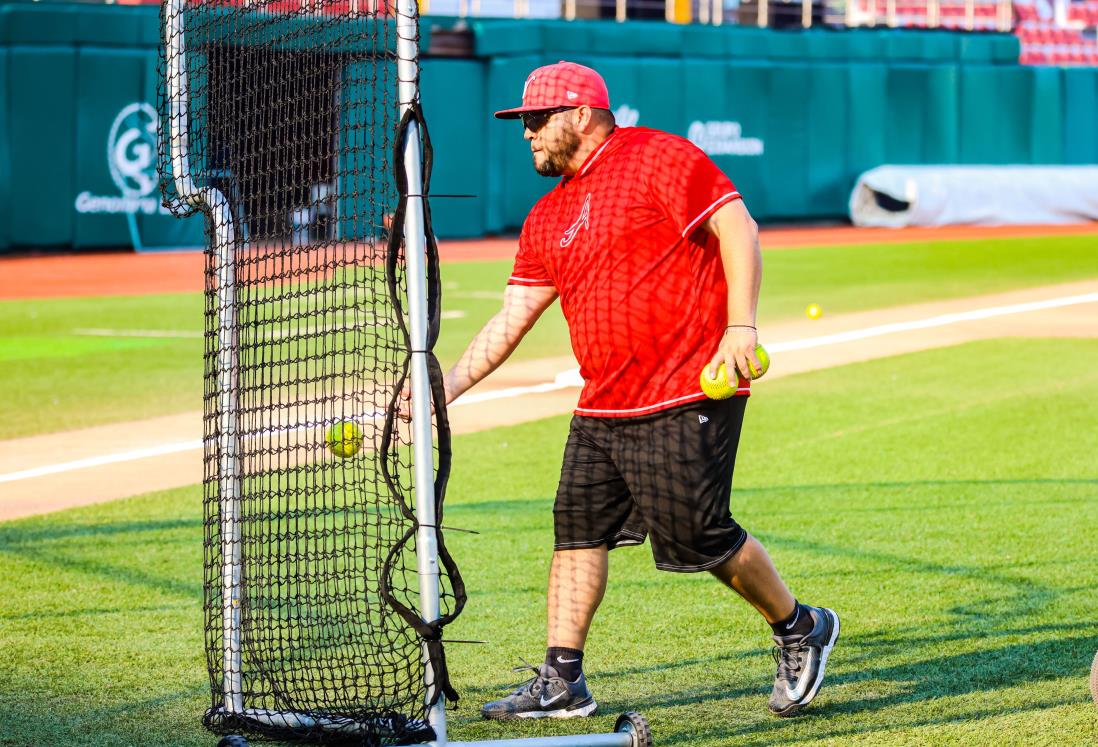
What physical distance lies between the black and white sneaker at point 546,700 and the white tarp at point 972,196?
2832cm

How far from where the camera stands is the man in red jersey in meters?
4.75

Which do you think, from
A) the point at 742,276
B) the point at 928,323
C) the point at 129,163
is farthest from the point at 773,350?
the point at 129,163

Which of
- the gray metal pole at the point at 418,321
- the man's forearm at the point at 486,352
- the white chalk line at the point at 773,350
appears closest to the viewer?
the gray metal pole at the point at 418,321

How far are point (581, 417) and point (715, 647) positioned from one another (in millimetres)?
1289

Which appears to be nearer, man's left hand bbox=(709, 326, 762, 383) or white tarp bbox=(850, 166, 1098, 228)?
man's left hand bbox=(709, 326, 762, 383)

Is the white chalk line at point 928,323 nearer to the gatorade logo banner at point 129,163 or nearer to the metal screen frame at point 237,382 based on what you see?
the metal screen frame at point 237,382

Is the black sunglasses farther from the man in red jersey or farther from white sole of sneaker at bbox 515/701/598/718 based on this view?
white sole of sneaker at bbox 515/701/598/718

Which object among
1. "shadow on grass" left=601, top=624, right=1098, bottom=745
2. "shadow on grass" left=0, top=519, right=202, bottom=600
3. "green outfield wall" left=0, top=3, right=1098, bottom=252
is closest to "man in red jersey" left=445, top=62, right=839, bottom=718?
"shadow on grass" left=601, top=624, right=1098, bottom=745

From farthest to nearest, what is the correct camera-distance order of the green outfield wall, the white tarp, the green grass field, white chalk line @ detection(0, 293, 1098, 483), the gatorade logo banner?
the white tarp
the gatorade logo banner
the green outfield wall
the green grass field
white chalk line @ detection(0, 293, 1098, 483)

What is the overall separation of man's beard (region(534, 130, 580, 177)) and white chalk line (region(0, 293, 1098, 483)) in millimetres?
5380

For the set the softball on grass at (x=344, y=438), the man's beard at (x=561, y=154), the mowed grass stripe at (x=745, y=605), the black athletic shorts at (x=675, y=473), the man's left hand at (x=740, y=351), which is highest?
the man's beard at (x=561, y=154)

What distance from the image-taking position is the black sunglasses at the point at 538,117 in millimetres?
4840

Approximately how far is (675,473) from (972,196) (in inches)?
1141

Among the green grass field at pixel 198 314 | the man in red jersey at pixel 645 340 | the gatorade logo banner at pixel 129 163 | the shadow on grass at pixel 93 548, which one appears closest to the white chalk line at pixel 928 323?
the green grass field at pixel 198 314
